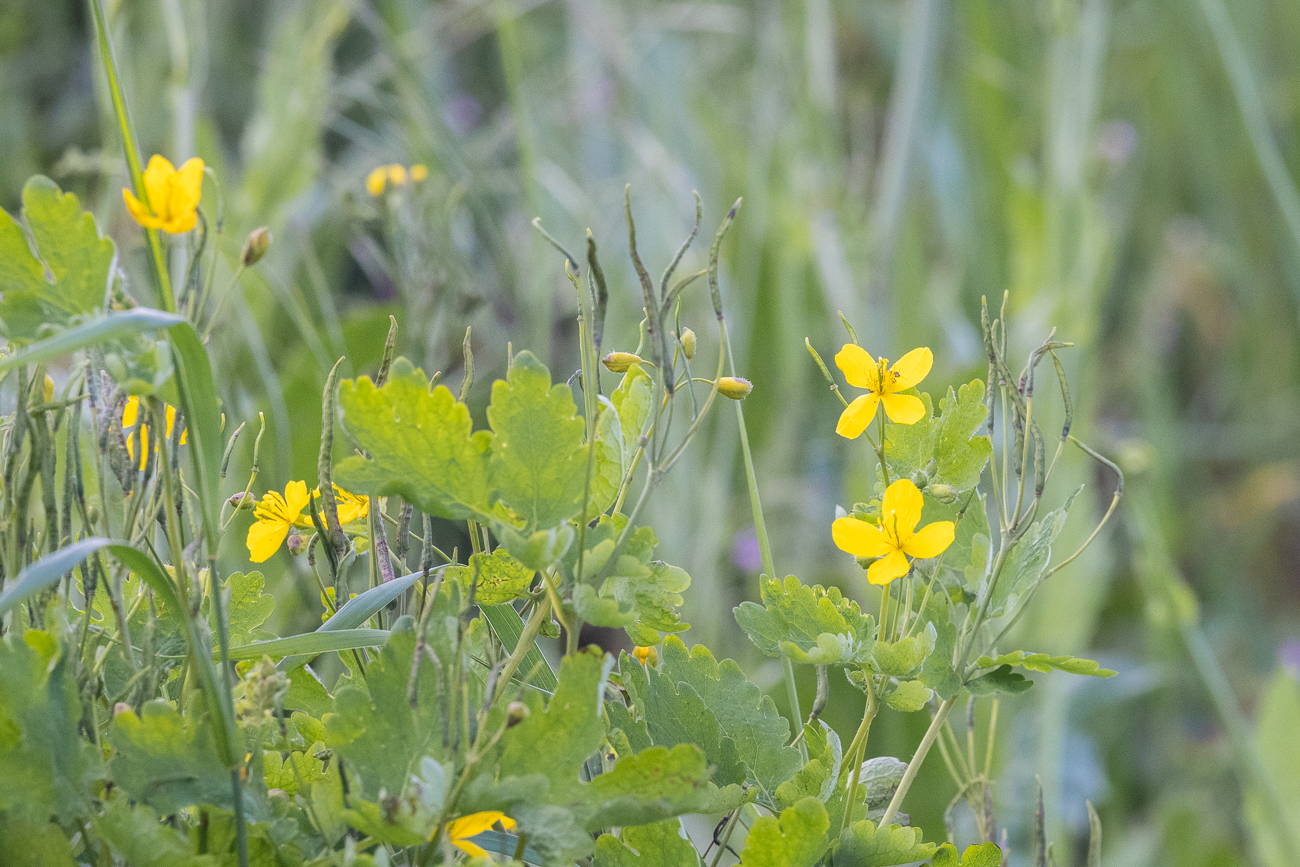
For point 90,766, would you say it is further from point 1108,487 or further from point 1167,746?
point 1108,487

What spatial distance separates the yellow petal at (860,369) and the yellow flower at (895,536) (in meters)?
0.03

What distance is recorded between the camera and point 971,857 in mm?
222

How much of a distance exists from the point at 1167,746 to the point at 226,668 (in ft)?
3.46

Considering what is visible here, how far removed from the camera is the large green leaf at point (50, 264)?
0.20m

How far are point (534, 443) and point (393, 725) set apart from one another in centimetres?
6

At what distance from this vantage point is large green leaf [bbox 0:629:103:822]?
18 cm

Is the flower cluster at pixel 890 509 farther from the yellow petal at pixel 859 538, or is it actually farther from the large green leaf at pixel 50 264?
the large green leaf at pixel 50 264

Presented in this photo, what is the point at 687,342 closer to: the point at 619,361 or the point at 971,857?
the point at 619,361

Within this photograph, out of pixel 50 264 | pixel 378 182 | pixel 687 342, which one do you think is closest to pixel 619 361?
pixel 687 342

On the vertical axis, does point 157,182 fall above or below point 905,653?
above

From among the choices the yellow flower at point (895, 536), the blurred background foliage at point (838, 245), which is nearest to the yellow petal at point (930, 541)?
the yellow flower at point (895, 536)

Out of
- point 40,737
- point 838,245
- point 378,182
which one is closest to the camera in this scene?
point 40,737

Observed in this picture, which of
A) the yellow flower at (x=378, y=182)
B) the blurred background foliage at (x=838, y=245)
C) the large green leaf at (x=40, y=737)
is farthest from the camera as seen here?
the blurred background foliage at (x=838, y=245)

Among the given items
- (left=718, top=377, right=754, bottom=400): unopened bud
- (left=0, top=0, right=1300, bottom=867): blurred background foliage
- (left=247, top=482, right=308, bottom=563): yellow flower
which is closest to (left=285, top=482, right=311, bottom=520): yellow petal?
(left=247, top=482, right=308, bottom=563): yellow flower
